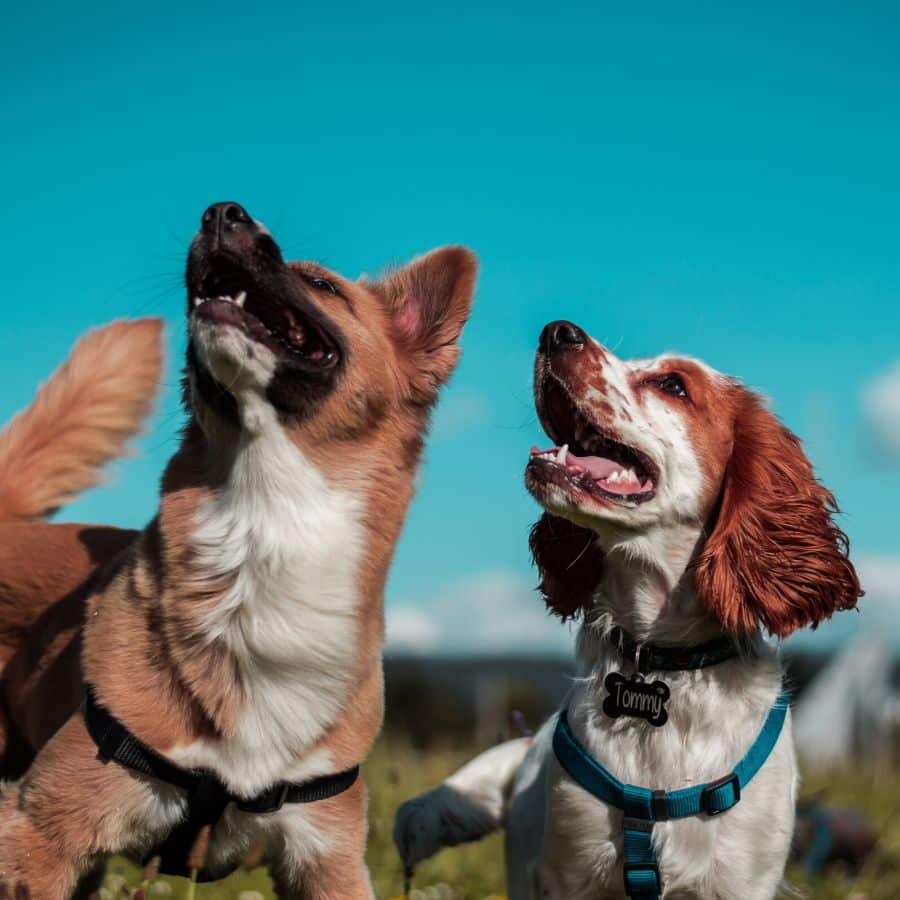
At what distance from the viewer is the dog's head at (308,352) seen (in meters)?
4.16

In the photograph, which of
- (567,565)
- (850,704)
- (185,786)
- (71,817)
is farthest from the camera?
(850,704)

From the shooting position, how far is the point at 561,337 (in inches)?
Result: 184

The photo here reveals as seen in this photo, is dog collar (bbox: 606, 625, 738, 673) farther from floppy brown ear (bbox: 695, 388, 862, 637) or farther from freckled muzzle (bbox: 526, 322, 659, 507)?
freckled muzzle (bbox: 526, 322, 659, 507)

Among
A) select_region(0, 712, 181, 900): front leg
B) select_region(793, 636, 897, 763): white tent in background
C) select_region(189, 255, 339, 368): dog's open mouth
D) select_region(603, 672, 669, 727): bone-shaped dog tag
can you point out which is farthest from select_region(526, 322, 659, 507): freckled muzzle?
select_region(793, 636, 897, 763): white tent in background

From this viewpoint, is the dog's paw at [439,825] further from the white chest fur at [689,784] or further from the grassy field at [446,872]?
the white chest fur at [689,784]

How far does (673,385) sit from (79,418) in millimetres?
2732

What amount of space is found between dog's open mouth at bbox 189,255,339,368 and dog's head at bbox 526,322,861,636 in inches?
32.9

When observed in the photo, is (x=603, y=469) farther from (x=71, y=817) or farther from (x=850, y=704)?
(x=850, y=704)

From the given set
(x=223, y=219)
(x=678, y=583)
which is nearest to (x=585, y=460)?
(x=678, y=583)

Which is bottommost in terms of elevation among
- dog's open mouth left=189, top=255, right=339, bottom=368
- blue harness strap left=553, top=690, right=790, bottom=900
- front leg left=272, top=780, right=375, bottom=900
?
front leg left=272, top=780, right=375, bottom=900

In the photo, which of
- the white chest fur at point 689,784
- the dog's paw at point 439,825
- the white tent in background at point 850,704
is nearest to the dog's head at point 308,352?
the white chest fur at point 689,784

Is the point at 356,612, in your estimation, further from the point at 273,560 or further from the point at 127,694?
the point at 127,694

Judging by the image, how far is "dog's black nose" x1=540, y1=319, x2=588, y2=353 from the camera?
15.3ft

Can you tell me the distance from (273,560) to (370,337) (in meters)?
0.99
